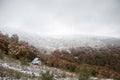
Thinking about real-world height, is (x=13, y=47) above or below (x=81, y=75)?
above

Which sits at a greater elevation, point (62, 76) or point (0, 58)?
point (0, 58)

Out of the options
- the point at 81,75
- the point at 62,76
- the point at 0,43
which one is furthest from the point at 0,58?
the point at 0,43

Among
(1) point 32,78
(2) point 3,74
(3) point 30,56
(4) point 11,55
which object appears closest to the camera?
(2) point 3,74

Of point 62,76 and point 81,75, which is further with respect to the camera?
point 62,76

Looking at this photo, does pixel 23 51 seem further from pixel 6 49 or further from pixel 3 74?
pixel 3 74

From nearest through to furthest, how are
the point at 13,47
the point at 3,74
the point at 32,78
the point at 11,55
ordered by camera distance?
1. the point at 3,74
2. the point at 32,78
3. the point at 11,55
4. the point at 13,47

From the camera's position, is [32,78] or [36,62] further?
[36,62]

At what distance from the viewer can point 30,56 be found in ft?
253

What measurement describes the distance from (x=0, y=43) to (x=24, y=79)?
3659cm

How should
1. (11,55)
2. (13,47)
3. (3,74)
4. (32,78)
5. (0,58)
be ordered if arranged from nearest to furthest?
(3,74)
(32,78)
(0,58)
(11,55)
(13,47)

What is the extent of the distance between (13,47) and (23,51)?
136 inches

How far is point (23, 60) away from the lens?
54000 millimetres

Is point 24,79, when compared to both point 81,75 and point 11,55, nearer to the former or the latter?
point 81,75

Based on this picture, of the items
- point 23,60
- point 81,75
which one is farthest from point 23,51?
point 81,75
